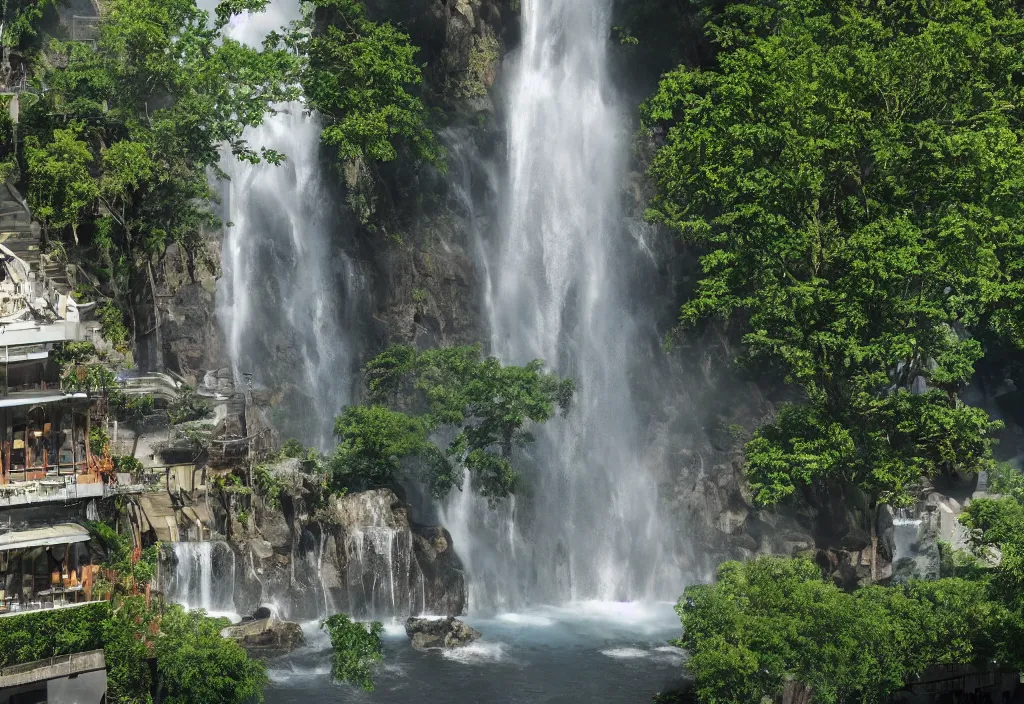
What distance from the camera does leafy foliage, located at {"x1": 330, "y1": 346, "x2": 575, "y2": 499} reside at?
6606 centimetres

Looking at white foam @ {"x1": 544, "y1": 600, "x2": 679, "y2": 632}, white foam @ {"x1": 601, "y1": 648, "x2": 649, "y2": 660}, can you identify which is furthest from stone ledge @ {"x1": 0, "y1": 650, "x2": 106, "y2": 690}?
white foam @ {"x1": 544, "y1": 600, "x2": 679, "y2": 632}

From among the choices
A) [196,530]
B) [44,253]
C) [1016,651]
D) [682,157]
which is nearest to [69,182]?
[44,253]

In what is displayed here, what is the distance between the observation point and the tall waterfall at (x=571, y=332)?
70.8 metres

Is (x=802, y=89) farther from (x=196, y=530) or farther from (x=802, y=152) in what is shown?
(x=196, y=530)

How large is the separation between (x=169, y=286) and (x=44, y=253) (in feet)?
21.4

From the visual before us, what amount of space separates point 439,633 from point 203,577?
27.9 feet

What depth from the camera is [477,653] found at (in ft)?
195

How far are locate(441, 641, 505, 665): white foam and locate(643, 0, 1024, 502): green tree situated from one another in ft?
36.9

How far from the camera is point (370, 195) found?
75.4 metres

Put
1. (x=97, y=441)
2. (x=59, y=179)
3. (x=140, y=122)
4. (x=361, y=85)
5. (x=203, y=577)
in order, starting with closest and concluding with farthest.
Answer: (x=97, y=441) < (x=203, y=577) < (x=59, y=179) < (x=140, y=122) < (x=361, y=85)

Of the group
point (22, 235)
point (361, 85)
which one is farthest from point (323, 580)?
point (361, 85)

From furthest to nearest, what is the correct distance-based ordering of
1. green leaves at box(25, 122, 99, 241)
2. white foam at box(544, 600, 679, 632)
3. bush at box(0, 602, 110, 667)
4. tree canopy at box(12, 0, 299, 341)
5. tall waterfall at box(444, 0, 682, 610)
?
tall waterfall at box(444, 0, 682, 610), tree canopy at box(12, 0, 299, 341), green leaves at box(25, 122, 99, 241), white foam at box(544, 600, 679, 632), bush at box(0, 602, 110, 667)

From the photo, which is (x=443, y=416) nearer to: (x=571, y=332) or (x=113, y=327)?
(x=571, y=332)

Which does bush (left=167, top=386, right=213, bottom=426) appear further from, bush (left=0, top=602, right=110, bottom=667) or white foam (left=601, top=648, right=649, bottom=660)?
white foam (left=601, top=648, right=649, bottom=660)
